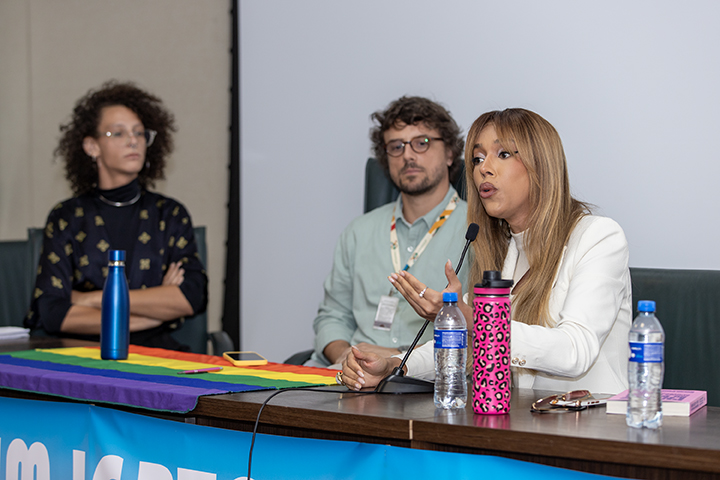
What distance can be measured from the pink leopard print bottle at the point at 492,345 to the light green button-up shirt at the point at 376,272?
1271mm

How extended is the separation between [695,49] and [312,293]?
6.40 feet

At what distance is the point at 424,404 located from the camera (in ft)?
4.39

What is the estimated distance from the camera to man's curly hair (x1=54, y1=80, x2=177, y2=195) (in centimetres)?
321

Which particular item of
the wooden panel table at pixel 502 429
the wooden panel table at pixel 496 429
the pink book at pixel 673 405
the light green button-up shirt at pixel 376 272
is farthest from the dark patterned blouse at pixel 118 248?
the pink book at pixel 673 405

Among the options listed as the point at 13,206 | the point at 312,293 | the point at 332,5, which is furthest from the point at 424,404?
the point at 13,206

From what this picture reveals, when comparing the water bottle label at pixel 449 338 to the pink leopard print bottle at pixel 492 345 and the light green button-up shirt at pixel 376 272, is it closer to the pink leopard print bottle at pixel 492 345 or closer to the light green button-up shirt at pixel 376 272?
the pink leopard print bottle at pixel 492 345

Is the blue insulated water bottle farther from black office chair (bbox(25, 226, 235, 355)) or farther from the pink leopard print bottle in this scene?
the pink leopard print bottle

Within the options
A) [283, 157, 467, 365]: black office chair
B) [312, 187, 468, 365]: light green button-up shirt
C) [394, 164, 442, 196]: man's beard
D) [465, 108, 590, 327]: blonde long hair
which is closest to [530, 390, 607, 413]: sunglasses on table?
[465, 108, 590, 327]: blonde long hair

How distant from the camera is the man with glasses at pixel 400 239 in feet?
8.57

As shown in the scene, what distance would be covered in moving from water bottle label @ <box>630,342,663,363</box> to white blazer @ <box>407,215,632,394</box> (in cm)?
30

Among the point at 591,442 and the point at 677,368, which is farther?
the point at 677,368

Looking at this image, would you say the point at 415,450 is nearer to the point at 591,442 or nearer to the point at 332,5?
the point at 591,442

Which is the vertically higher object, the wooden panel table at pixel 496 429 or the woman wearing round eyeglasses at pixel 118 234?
the woman wearing round eyeglasses at pixel 118 234

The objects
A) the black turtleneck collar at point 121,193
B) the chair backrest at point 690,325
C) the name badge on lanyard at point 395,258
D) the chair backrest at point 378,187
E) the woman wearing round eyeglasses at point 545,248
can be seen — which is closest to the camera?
the woman wearing round eyeglasses at point 545,248
